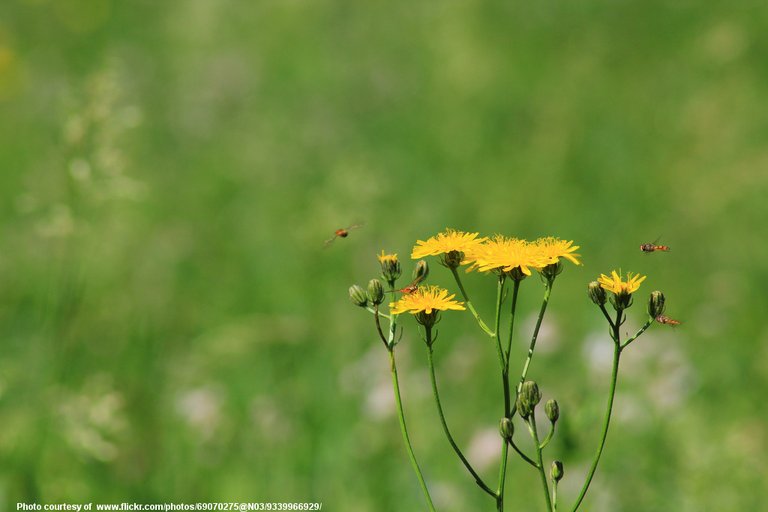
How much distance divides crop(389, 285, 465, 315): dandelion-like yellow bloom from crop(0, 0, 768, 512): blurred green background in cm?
98

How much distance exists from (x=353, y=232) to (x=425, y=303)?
107 inches

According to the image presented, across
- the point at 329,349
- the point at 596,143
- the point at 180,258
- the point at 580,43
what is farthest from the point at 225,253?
the point at 580,43

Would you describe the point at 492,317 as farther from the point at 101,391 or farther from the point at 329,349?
the point at 101,391

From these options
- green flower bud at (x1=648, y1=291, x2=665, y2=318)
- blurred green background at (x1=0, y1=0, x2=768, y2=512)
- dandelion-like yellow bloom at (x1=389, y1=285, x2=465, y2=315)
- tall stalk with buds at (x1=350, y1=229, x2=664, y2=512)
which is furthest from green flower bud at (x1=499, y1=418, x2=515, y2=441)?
blurred green background at (x1=0, y1=0, x2=768, y2=512)

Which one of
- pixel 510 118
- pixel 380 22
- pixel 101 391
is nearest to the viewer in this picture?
pixel 101 391

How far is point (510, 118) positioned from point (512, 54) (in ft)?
2.78

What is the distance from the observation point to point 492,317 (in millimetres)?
3938

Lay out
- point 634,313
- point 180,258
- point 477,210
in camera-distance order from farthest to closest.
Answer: point 477,210 → point 180,258 → point 634,313

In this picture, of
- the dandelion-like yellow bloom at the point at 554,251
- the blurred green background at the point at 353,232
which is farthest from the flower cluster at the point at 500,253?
the blurred green background at the point at 353,232

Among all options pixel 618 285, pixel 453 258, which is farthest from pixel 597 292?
pixel 453 258

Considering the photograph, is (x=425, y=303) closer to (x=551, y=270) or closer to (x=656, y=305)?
(x=551, y=270)

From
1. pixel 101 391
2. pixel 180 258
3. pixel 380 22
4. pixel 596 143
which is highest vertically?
pixel 380 22

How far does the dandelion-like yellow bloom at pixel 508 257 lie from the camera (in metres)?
1.18

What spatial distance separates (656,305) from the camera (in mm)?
1188
